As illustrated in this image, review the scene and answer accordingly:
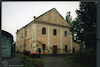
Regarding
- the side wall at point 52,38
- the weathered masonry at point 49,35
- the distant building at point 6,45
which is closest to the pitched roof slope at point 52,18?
the weathered masonry at point 49,35

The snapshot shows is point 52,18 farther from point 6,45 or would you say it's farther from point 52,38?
point 6,45

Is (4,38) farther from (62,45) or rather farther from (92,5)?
(62,45)

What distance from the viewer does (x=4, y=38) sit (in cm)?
1000

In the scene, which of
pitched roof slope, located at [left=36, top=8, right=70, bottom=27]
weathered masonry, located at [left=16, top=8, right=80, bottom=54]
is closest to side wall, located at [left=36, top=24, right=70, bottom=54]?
weathered masonry, located at [left=16, top=8, right=80, bottom=54]

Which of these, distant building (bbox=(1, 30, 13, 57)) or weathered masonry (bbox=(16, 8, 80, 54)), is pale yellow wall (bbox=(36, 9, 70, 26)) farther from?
distant building (bbox=(1, 30, 13, 57))

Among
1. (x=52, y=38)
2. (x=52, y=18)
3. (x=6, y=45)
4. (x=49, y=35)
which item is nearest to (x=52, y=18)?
(x=52, y=18)

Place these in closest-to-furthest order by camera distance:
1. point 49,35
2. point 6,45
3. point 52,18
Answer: point 6,45
point 49,35
point 52,18

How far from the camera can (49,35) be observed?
1677cm

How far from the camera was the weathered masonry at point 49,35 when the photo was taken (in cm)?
1563

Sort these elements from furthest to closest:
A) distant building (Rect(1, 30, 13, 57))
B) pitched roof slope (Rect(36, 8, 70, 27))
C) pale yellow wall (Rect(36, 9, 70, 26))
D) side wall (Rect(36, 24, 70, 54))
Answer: pale yellow wall (Rect(36, 9, 70, 26)) → pitched roof slope (Rect(36, 8, 70, 27)) → side wall (Rect(36, 24, 70, 54)) → distant building (Rect(1, 30, 13, 57))

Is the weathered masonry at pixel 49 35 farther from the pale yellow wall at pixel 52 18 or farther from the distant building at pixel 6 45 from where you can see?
the distant building at pixel 6 45

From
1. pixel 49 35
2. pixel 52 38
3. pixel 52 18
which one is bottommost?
pixel 52 38

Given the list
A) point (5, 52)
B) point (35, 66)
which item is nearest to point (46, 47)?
point (5, 52)

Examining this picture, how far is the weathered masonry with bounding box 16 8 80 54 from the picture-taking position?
15.6 meters
